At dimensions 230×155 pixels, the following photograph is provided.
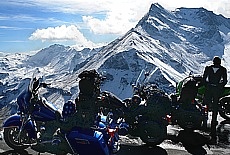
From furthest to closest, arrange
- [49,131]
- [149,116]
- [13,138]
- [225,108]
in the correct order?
[225,108] → [149,116] → [13,138] → [49,131]

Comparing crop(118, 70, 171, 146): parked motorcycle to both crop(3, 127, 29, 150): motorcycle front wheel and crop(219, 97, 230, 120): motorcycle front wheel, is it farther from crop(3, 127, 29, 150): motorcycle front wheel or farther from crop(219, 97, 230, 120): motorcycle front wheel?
crop(219, 97, 230, 120): motorcycle front wheel

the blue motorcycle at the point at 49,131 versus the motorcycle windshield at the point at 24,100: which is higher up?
the motorcycle windshield at the point at 24,100

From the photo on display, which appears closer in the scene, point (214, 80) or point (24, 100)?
point (24, 100)

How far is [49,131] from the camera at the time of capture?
9.43m

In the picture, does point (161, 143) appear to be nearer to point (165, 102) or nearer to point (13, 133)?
point (165, 102)

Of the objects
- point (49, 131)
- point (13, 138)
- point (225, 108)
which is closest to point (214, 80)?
point (225, 108)

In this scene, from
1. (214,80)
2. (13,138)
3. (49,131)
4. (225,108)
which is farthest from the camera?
(225,108)

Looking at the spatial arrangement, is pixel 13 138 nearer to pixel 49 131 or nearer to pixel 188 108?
pixel 49 131

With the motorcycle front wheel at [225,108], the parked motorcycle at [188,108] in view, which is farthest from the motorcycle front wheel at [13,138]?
the motorcycle front wheel at [225,108]

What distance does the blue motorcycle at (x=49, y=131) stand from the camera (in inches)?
327

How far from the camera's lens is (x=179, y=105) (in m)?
12.4

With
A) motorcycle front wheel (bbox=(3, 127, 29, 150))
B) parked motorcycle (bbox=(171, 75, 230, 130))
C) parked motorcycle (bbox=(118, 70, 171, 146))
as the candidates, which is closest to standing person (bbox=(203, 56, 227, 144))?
parked motorcycle (bbox=(171, 75, 230, 130))

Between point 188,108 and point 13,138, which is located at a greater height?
point 188,108

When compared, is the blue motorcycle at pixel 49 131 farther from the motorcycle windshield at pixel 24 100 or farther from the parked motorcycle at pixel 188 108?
the parked motorcycle at pixel 188 108
